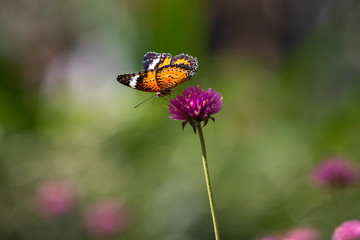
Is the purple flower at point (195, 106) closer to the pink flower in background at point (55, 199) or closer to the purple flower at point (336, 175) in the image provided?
the purple flower at point (336, 175)

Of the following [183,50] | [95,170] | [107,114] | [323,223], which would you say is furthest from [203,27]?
[323,223]

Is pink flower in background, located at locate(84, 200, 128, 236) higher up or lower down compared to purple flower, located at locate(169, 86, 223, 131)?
higher up

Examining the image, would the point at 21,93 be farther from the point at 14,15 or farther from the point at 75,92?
the point at 14,15

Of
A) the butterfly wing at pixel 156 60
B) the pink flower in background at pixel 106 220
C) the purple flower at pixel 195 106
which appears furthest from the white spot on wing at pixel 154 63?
the pink flower in background at pixel 106 220

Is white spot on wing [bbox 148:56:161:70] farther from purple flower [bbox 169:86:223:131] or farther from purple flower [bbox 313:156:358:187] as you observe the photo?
purple flower [bbox 313:156:358:187]

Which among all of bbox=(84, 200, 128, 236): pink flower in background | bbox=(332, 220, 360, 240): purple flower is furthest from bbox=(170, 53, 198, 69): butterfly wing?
bbox=(84, 200, 128, 236): pink flower in background

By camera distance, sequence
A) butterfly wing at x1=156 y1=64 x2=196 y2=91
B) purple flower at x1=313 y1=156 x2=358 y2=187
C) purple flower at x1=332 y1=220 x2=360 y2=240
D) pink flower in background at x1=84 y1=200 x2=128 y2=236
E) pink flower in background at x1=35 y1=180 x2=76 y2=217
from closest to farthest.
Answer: purple flower at x1=332 y1=220 x2=360 y2=240
butterfly wing at x1=156 y1=64 x2=196 y2=91
purple flower at x1=313 y1=156 x2=358 y2=187
pink flower in background at x1=84 y1=200 x2=128 y2=236
pink flower in background at x1=35 y1=180 x2=76 y2=217
